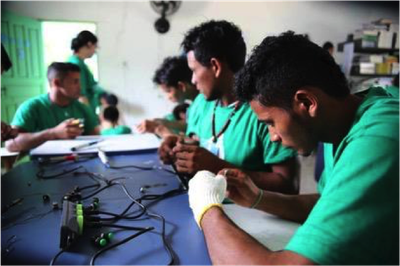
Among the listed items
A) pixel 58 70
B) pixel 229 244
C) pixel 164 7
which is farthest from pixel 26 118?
pixel 229 244

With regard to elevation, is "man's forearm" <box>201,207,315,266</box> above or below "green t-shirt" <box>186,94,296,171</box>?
below

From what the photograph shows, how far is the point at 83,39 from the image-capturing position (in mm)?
1139

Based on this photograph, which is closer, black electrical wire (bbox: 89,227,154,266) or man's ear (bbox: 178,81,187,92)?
black electrical wire (bbox: 89,227,154,266)

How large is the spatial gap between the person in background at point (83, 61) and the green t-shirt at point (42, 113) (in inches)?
7.5

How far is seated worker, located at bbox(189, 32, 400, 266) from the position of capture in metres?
0.40

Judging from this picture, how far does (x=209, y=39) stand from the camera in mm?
1103

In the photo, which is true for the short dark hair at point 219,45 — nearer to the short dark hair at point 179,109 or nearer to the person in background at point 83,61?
the person in background at point 83,61

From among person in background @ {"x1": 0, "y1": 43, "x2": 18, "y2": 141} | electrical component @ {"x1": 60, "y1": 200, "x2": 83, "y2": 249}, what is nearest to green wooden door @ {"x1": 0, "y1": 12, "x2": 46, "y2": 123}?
person in background @ {"x1": 0, "y1": 43, "x2": 18, "y2": 141}

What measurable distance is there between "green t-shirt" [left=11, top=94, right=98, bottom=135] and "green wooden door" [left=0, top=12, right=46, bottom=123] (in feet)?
1.02

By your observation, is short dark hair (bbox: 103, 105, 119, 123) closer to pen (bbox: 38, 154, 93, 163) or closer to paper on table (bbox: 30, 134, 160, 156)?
paper on table (bbox: 30, 134, 160, 156)

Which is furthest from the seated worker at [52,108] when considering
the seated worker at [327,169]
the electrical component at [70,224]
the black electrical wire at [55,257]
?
the seated worker at [327,169]

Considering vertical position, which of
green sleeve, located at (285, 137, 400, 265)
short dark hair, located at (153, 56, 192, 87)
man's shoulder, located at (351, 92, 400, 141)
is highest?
short dark hair, located at (153, 56, 192, 87)

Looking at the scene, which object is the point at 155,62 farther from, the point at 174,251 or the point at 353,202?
the point at 353,202

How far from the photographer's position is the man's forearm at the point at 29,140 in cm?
150
